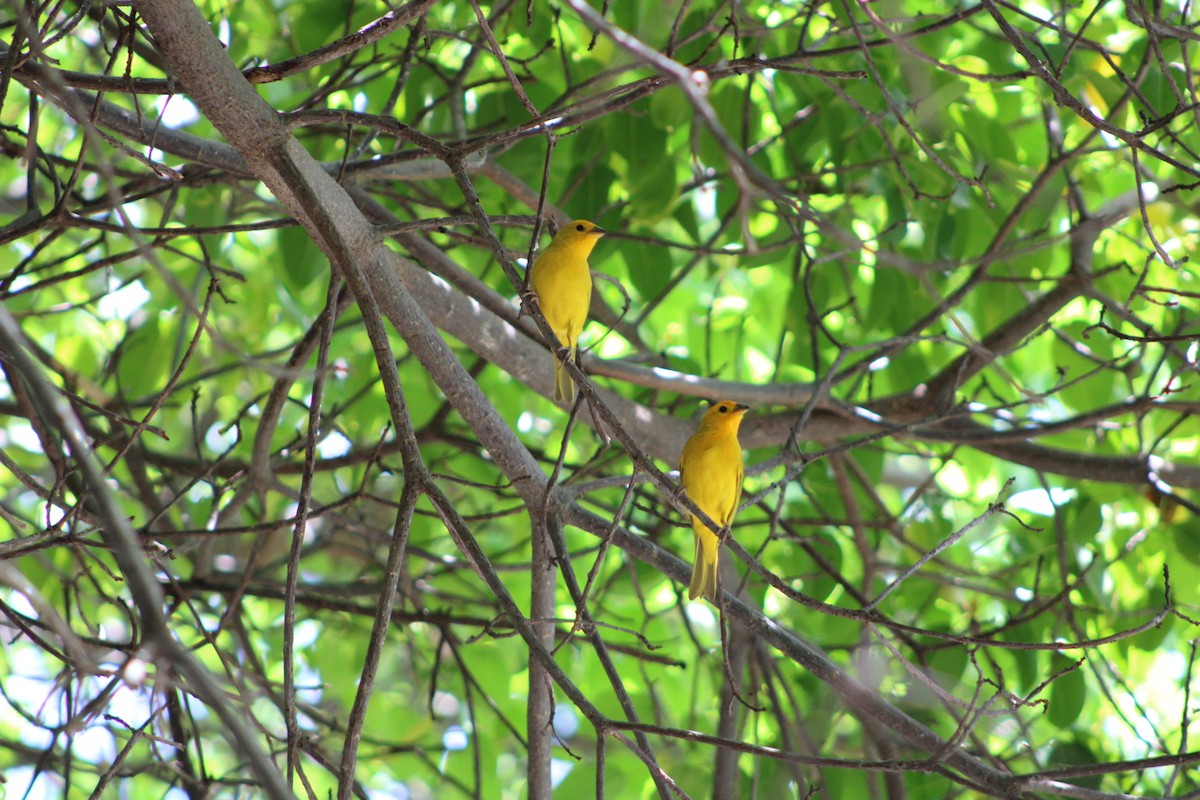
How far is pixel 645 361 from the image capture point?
488 cm

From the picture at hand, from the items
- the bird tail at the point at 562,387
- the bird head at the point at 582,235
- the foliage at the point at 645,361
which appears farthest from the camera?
the bird head at the point at 582,235

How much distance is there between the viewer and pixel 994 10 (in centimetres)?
229

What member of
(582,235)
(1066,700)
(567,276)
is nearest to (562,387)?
(567,276)

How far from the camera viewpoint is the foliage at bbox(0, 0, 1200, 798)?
269 cm

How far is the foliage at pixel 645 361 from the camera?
2.69 meters

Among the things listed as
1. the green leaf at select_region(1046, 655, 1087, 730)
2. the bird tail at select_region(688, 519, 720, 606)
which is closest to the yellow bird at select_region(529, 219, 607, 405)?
the bird tail at select_region(688, 519, 720, 606)

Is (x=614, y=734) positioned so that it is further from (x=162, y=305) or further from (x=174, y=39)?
(x=162, y=305)

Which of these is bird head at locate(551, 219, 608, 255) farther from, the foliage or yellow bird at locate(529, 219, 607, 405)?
the foliage

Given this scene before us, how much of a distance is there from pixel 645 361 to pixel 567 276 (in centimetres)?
79

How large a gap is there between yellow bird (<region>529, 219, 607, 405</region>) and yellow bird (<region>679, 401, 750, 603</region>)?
521 mm

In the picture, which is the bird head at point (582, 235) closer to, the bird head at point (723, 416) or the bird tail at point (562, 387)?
the bird tail at point (562, 387)

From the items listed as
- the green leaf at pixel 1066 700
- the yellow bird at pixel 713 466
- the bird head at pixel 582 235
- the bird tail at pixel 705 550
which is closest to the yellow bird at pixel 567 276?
the bird head at pixel 582 235

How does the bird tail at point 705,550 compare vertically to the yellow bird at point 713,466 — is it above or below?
below

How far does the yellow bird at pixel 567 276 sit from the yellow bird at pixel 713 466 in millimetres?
521
